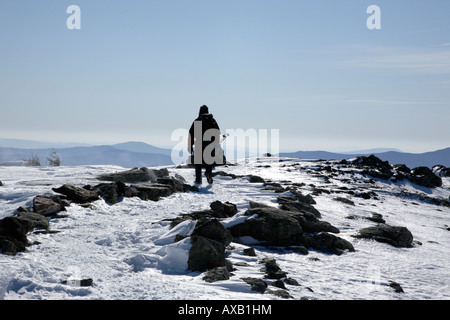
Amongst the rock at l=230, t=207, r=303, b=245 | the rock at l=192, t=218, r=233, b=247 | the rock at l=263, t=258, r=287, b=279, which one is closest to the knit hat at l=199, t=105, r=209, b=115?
the rock at l=230, t=207, r=303, b=245

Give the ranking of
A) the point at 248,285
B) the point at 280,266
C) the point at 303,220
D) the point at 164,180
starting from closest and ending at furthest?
the point at 248,285
the point at 280,266
the point at 303,220
the point at 164,180

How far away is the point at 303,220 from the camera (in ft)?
34.0

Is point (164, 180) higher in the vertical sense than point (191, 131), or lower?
lower

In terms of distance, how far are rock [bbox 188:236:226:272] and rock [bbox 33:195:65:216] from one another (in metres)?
4.46

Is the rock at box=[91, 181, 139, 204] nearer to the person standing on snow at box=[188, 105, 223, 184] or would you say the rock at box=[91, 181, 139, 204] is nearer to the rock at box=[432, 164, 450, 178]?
the person standing on snow at box=[188, 105, 223, 184]

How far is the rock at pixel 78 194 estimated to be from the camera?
10734mm

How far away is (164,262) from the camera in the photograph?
6797mm

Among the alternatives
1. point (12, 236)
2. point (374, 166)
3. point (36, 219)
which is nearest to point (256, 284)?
point (12, 236)

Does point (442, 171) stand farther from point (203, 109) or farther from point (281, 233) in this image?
point (281, 233)

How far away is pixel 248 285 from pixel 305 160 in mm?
29771

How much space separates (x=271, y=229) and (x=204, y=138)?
7.82 metres

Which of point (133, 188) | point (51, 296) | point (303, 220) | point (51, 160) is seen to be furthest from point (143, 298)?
point (51, 160)

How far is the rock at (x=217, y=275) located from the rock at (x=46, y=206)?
199 inches
